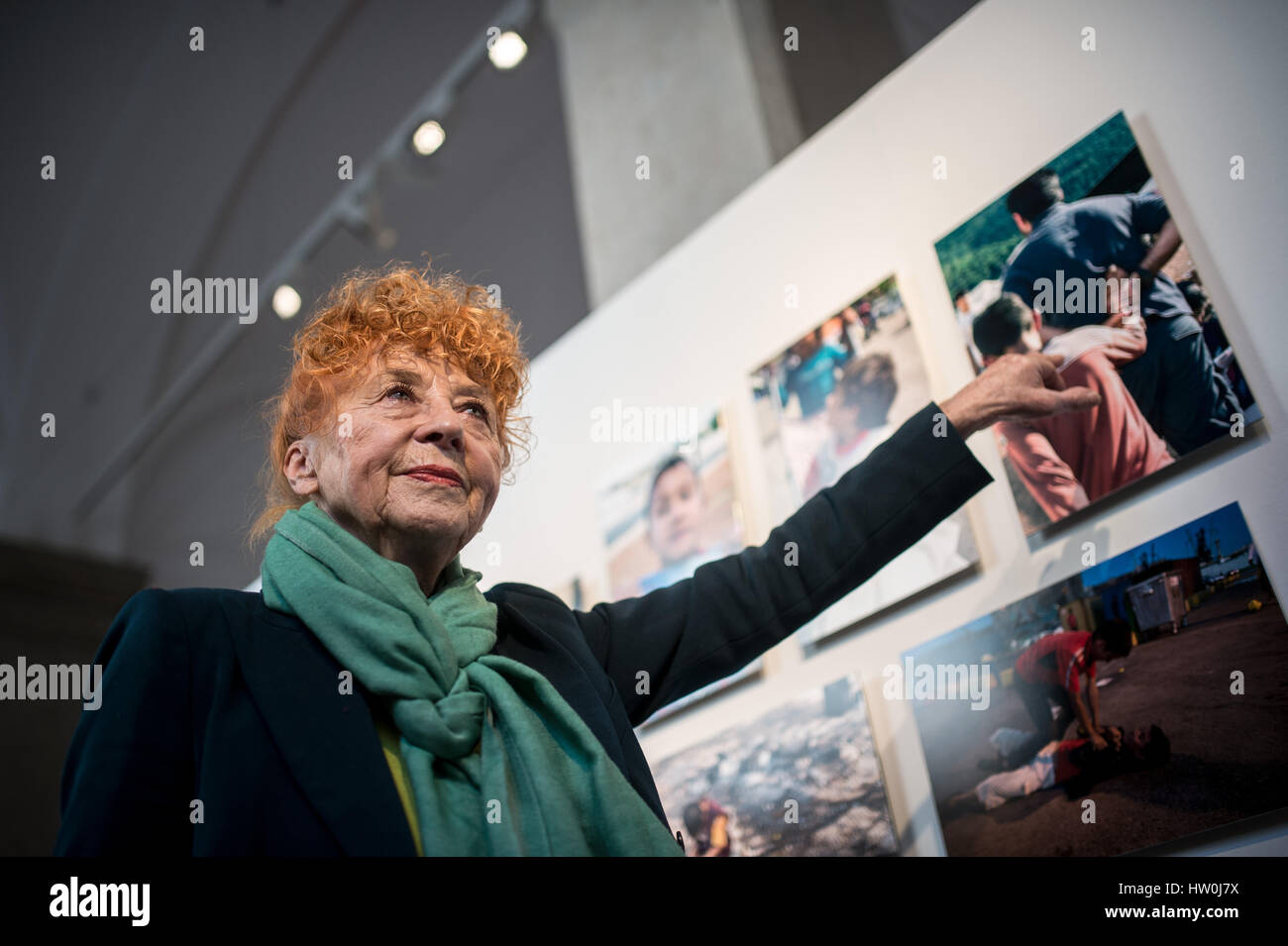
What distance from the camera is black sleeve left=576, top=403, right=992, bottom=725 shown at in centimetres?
193

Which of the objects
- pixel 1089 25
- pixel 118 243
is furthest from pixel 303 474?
pixel 118 243

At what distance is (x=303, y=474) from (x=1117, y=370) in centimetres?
155

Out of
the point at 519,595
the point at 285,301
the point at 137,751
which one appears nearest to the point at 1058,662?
the point at 519,595

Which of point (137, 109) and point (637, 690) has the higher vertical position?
point (137, 109)

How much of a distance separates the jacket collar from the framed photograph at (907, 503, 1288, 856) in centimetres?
129

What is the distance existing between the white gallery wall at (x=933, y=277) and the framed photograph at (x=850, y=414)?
1.9 inches

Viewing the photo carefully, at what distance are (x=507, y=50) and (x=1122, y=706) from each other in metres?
3.43

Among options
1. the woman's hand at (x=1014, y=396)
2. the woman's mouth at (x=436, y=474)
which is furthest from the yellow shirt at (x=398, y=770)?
the woman's hand at (x=1014, y=396)

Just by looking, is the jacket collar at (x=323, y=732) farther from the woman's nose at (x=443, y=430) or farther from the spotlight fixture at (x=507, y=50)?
the spotlight fixture at (x=507, y=50)

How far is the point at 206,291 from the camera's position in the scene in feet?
23.7

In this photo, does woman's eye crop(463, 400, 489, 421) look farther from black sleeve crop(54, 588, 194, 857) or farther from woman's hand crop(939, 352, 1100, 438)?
woman's hand crop(939, 352, 1100, 438)

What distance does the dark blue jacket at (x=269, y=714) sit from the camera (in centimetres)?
127

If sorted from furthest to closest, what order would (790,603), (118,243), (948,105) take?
(118,243) < (948,105) < (790,603)
